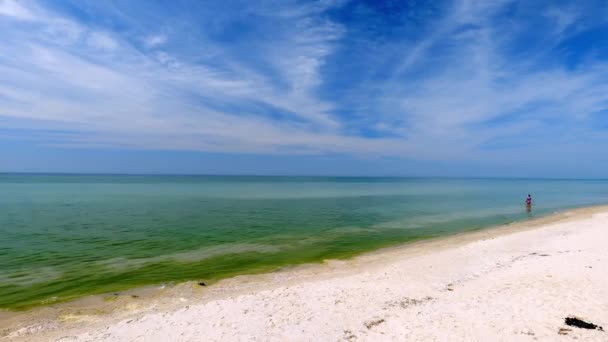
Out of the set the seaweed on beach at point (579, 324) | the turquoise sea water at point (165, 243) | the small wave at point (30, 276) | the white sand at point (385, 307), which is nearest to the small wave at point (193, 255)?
the turquoise sea water at point (165, 243)

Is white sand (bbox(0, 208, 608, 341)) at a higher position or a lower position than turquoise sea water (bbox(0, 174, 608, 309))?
higher

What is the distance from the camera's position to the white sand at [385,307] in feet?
29.1

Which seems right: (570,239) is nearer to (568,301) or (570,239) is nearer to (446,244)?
(446,244)

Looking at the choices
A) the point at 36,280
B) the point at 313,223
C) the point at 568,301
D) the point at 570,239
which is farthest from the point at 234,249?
the point at 570,239

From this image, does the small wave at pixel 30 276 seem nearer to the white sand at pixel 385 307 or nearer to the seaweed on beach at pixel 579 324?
the white sand at pixel 385 307

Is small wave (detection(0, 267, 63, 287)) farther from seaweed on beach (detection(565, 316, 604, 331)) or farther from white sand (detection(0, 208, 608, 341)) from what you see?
seaweed on beach (detection(565, 316, 604, 331))

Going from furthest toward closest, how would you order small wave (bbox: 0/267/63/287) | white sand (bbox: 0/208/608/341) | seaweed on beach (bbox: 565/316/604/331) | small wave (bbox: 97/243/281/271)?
small wave (bbox: 97/243/281/271) < small wave (bbox: 0/267/63/287) < white sand (bbox: 0/208/608/341) < seaweed on beach (bbox: 565/316/604/331)

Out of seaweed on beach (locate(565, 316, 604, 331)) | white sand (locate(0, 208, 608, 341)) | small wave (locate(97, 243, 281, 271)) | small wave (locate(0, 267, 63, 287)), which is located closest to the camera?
seaweed on beach (locate(565, 316, 604, 331))

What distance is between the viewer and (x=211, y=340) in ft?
28.6

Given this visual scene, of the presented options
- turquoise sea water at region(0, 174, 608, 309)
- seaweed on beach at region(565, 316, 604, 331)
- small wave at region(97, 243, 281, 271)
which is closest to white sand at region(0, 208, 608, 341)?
seaweed on beach at region(565, 316, 604, 331)

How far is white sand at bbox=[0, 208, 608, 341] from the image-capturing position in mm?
8883

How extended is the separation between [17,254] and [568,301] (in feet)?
91.5

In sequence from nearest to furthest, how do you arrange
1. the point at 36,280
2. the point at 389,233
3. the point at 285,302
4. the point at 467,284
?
the point at 285,302 < the point at 467,284 < the point at 36,280 < the point at 389,233

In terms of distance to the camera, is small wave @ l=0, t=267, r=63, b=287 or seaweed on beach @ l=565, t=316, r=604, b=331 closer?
seaweed on beach @ l=565, t=316, r=604, b=331
